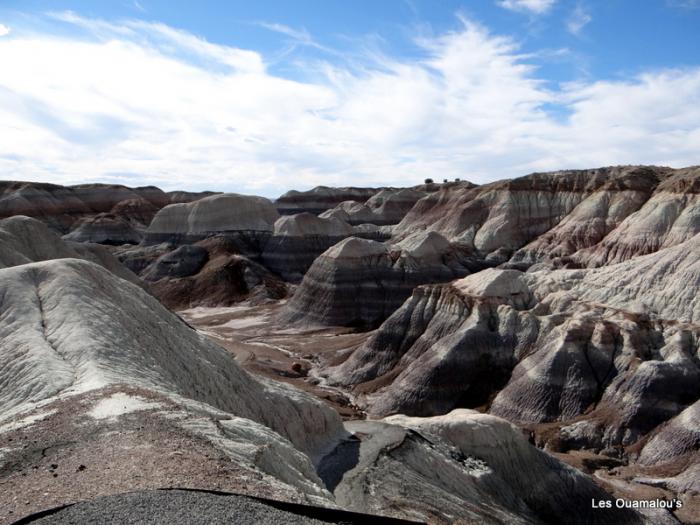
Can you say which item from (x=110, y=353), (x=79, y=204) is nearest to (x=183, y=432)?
(x=110, y=353)

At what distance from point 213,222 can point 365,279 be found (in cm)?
3798

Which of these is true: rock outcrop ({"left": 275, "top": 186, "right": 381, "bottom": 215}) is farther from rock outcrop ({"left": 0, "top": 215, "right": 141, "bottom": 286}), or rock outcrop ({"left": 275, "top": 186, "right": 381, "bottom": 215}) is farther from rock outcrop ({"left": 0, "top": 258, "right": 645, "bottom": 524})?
rock outcrop ({"left": 0, "top": 258, "right": 645, "bottom": 524})

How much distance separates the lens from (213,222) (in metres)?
86.6

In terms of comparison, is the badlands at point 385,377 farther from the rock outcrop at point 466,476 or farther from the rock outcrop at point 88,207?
the rock outcrop at point 88,207

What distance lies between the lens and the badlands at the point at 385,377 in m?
9.98

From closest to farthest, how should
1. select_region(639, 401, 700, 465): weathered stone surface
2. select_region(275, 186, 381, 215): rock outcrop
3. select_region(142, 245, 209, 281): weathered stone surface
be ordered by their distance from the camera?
1. select_region(639, 401, 700, 465): weathered stone surface
2. select_region(142, 245, 209, 281): weathered stone surface
3. select_region(275, 186, 381, 215): rock outcrop

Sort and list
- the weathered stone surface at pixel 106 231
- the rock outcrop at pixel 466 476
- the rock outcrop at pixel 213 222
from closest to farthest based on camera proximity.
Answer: the rock outcrop at pixel 466 476
the rock outcrop at pixel 213 222
the weathered stone surface at pixel 106 231

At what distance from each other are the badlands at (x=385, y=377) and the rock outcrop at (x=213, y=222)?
542 inches

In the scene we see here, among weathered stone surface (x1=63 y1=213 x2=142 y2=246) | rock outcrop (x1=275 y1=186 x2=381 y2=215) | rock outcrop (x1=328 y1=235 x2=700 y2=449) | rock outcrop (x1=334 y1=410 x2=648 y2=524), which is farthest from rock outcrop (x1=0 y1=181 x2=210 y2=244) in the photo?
rock outcrop (x1=334 y1=410 x2=648 y2=524)

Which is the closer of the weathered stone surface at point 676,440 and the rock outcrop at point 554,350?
the weathered stone surface at point 676,440

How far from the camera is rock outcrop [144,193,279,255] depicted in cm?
8556

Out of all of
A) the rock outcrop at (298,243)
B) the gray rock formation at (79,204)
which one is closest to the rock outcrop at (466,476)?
the rock outcrop at (298,243)

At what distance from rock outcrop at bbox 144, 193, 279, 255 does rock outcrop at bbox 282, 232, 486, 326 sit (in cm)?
2831

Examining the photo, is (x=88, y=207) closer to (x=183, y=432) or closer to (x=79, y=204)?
(x=79, y=204)
